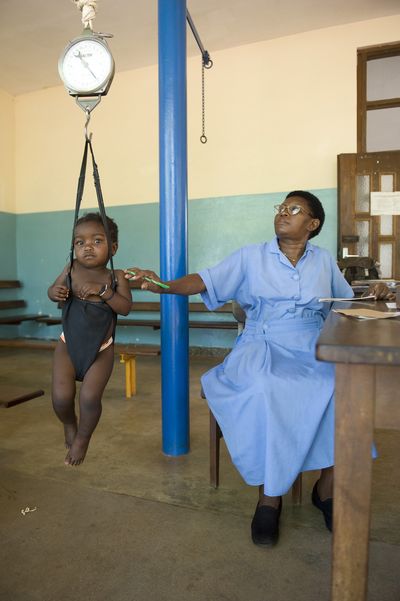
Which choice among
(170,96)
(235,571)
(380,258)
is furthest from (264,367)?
(380,258)

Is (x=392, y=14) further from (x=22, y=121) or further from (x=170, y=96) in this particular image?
(x=22, y=121)

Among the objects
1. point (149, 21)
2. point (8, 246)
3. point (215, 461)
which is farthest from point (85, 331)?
point (8, 246)

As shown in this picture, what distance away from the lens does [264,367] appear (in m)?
1.70

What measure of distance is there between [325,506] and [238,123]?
14.5ft

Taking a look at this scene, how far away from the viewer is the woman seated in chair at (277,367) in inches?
63.4

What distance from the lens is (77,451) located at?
5.87ft

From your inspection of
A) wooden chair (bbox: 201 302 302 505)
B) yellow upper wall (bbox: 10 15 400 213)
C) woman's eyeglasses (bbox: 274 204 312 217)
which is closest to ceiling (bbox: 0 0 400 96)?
yellow upper wall (bbox: 10 15 400 213)

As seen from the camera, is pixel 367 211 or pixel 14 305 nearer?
pixel 367 211

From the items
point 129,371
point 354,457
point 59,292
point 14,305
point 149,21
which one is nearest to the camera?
point 354,457

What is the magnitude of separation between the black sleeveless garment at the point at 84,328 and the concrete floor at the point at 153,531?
628 mm

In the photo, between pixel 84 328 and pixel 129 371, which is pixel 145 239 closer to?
pixel 129 371

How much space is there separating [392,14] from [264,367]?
4.59 metres

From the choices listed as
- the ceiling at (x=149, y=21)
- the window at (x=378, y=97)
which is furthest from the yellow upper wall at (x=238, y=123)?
the ceiling at (x=149, y=21)

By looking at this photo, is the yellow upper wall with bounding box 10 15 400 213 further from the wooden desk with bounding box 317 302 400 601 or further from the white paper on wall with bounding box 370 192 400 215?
the wooden desk with bounding box 317 302 400 601
